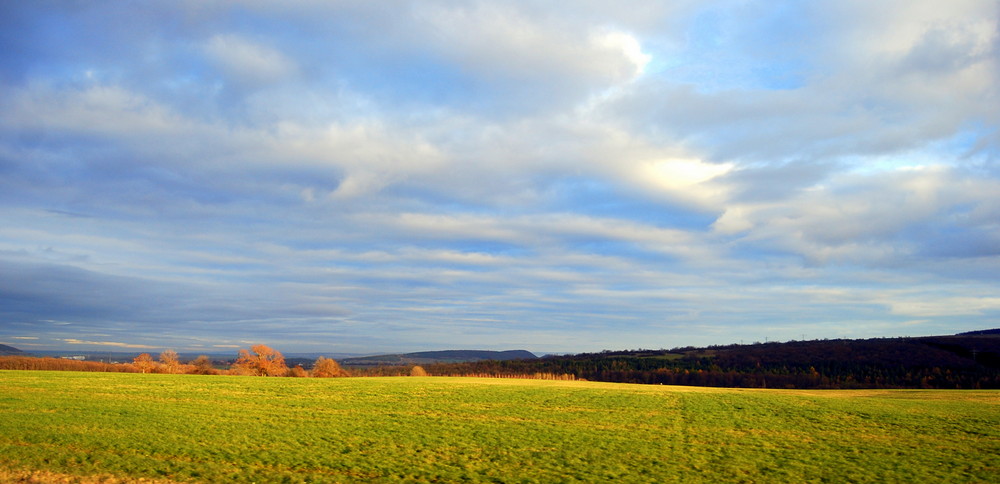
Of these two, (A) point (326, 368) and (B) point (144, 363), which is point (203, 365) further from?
(A) point (326, 368)

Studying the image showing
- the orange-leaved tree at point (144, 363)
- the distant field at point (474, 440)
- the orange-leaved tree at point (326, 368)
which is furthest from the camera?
the orange-leaved tree at point (326, 368)

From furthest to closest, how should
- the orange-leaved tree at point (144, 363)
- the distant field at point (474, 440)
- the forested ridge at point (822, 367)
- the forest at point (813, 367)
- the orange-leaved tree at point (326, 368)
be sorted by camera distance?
the forested ridge at point (822, 367)
the forest at point (813, 367)
the orange-leaved tree at point (326, 368)
the orange-leaved tree at point (144, 363)
the distant field at point (474, 440)

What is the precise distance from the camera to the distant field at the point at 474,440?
16234mm

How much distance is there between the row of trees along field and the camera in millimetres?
81812

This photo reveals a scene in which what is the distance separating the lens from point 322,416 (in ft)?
93.1

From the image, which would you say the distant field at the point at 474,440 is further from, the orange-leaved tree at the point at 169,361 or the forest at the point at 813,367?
the forest at the point at 813,367

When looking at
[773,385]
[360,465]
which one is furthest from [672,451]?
[773,385]

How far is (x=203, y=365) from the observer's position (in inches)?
3529

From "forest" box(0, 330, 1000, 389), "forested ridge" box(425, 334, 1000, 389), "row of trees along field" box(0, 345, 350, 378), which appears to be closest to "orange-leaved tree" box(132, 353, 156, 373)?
"row of trees along field" box(0, 345, 350, 378)

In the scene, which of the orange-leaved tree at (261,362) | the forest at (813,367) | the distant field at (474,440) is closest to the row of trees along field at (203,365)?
the orange-leaved tree at (261,362)

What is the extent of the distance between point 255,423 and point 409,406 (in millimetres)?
10269

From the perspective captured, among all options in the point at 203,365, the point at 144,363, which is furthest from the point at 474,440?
the point at 203,365

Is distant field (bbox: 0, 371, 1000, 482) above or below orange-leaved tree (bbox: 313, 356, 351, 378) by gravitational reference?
above

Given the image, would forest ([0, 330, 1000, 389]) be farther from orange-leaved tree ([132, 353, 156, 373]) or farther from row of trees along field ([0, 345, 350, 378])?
orange-leaved tree ([132, 353, 156, 373])
